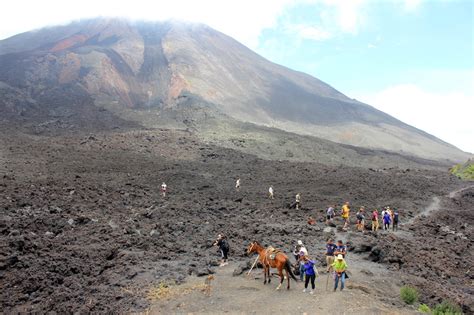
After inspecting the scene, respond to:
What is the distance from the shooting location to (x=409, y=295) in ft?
42.5

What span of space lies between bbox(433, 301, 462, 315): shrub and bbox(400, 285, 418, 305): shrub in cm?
62

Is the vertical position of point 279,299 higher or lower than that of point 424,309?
higher

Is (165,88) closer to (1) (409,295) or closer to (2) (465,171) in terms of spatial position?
(2) (465,171)

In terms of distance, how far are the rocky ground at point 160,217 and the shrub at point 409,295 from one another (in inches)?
29.4

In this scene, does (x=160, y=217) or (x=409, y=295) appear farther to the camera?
(x=160, y=217)

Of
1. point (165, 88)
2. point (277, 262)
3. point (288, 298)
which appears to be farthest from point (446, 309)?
point (165, 88)

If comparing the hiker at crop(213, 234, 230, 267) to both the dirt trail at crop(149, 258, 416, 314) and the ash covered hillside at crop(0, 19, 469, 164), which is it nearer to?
the dirt trail at crop(149, 258, 416, 314)

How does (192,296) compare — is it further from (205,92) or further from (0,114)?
(205,92)

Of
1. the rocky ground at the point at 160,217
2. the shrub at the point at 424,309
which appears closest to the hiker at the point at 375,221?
the rocky ground at the point at 160,217

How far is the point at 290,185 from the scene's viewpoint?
36125 millimetres

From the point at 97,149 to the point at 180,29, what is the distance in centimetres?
5904

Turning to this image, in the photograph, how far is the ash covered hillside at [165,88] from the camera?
180ft

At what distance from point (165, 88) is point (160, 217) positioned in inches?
1791

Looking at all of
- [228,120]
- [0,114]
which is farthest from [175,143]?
[0,114]
